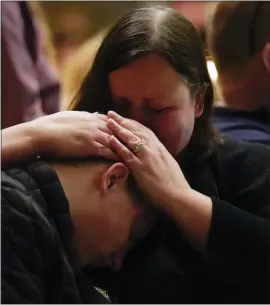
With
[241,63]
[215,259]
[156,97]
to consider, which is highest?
[156,97]

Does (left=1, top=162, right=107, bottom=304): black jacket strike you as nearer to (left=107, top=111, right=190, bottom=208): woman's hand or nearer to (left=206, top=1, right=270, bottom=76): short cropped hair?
(left=107, top=111, right=190, bottom=208): woman's hand

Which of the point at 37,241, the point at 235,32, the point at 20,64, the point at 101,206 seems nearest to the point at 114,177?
the point at 101,206

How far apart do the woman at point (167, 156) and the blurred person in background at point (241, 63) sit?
10.9 inches

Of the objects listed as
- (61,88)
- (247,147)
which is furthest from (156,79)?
(61,88)

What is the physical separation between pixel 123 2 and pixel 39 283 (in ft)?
1.76

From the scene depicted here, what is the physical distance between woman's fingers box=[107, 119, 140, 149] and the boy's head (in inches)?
1.5

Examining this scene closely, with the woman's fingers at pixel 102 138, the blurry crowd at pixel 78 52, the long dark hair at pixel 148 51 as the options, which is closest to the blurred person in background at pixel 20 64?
the blurry crowd at pixel 78 52

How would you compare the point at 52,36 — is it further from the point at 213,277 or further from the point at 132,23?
the point at 213,277

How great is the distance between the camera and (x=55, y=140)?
0.93m

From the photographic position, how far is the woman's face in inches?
38.7

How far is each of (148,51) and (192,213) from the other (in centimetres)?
25

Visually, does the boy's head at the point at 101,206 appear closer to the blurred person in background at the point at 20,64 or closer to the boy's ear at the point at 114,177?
the boy's ear at the point at 114,177

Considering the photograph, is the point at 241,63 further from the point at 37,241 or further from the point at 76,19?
the point at 37,241

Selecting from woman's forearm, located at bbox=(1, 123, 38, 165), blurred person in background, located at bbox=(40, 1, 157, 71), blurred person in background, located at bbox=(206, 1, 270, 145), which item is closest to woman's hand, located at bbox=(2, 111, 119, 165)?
woman's forearm, located at bbox=(1, 123, 38, 165)
